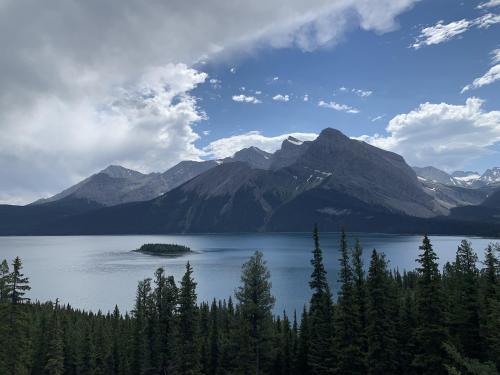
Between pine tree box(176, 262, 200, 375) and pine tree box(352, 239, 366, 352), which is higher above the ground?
pine tree box(352, 239, 366, 352)

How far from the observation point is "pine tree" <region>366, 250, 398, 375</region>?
49.6 meters

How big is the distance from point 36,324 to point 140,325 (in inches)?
1569

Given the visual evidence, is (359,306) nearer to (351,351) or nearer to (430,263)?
(351,351)

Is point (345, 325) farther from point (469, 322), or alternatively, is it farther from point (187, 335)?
point (187, 335)

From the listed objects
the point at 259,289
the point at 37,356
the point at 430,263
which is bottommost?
the point at 37,356

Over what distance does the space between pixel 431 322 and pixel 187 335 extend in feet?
109

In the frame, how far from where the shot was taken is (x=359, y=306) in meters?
53.1

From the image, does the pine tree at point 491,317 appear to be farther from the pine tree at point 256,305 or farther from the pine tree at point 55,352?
the pine tree at point 55,352

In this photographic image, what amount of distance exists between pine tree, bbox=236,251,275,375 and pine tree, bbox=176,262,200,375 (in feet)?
27.0

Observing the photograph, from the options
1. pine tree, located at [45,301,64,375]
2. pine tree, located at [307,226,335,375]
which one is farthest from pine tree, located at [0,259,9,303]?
pine tree, located at [307,226,335,375]

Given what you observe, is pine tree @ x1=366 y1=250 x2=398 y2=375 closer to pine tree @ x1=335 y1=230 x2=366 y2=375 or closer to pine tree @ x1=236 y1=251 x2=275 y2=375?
pine tree @ x1=335 y1=230 x2=366 y2=375

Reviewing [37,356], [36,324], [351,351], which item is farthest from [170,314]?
[36,324]

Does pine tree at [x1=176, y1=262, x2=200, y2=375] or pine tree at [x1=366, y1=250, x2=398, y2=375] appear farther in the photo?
pine tree at [x1=176, y1=262, x2=200, y2=375]

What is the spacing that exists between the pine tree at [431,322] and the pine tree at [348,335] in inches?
314
